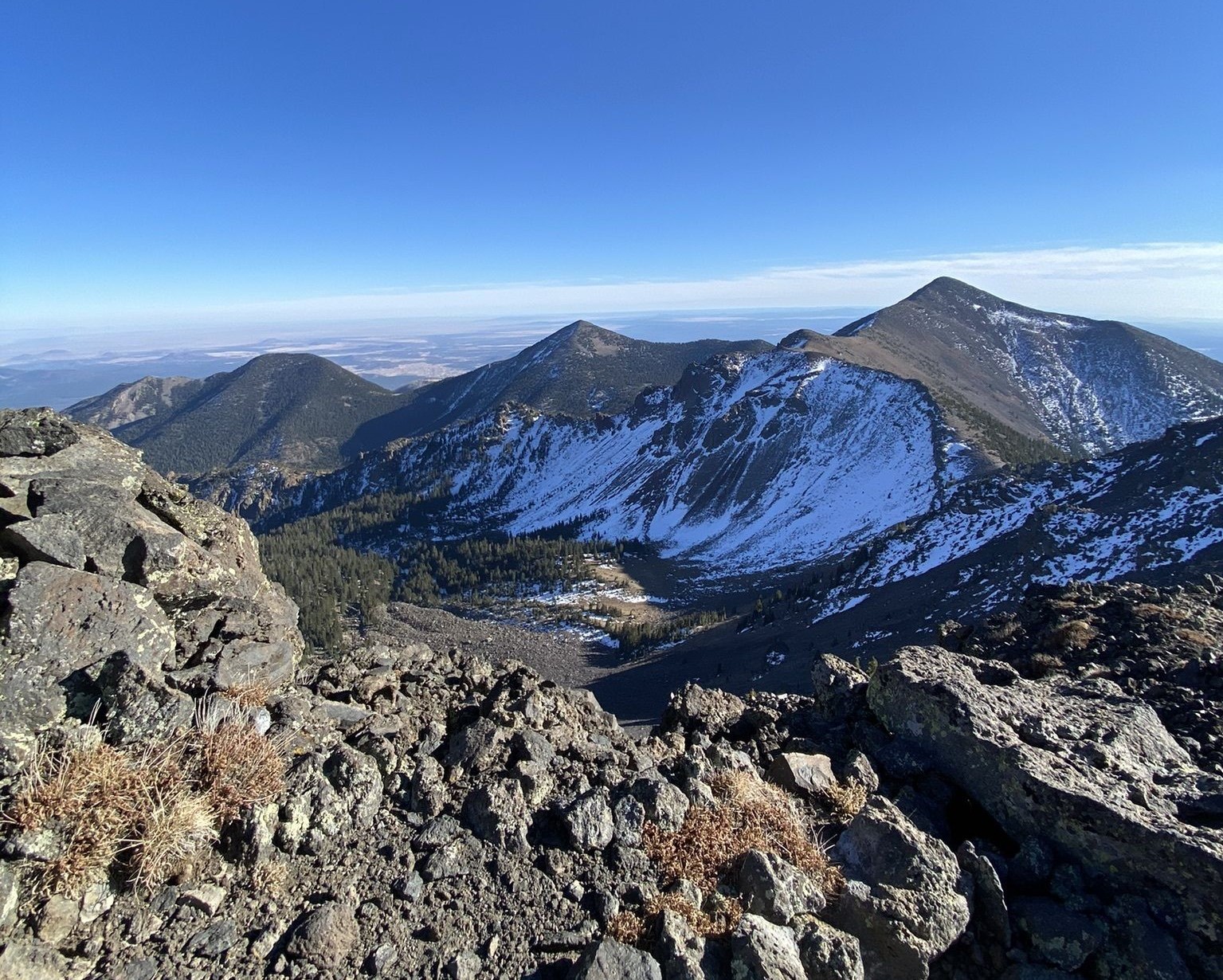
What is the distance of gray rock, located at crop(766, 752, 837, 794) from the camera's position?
7816mm

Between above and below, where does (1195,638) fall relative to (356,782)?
below

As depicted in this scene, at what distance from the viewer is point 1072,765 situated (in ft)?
24.7

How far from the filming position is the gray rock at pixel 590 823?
6391 millimetres

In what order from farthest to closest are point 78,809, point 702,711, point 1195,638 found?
point 1195,638
point 702,711
point 78,809

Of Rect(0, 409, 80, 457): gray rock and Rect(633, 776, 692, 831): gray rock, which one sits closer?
Rect(633, 776, 692, 831): gray rock

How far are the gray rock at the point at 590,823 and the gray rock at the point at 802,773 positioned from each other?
2.51m

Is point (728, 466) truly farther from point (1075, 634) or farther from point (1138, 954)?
point (1138, 954)

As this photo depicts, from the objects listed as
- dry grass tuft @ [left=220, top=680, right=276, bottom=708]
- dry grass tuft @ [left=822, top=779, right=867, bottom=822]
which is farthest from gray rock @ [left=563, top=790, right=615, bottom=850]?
dry grass tuft @ [left=220, top=680, right=276, bottom=708]

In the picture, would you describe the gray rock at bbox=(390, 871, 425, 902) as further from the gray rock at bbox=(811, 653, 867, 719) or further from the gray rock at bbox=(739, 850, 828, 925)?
the gray rock at bbox=(811, 653, 867, 719)

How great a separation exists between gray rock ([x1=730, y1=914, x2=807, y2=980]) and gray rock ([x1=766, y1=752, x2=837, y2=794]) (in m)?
2.68

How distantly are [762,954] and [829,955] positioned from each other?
656mm

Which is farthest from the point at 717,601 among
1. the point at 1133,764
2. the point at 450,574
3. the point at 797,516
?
the point at 1133,764

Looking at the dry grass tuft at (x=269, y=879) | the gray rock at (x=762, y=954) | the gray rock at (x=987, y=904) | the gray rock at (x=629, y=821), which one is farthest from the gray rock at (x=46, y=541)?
the gray rock at (x=987, y=904)

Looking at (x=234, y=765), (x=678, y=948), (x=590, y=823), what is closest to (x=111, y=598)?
(x=234, y=765)
